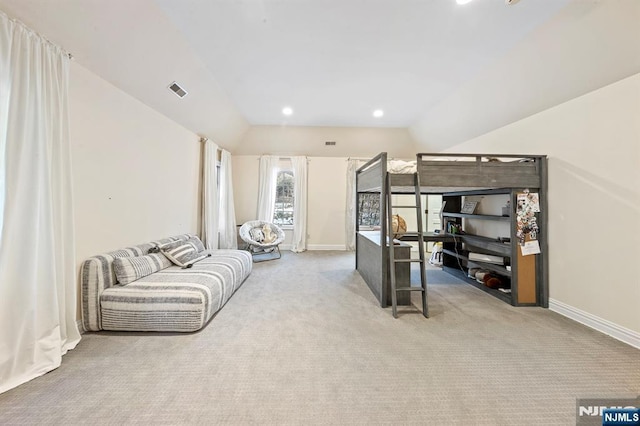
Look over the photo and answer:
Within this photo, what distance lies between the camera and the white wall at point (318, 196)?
20.9 ft

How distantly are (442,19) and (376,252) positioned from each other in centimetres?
251

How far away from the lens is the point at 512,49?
2721 millimetres

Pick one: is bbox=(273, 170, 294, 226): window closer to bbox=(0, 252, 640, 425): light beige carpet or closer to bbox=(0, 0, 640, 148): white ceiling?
bbox=(0, 0, 640, 148): white ceiling

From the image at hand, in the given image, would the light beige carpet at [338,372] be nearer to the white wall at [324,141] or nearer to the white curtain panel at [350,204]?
the white curtain panel at [350,204]

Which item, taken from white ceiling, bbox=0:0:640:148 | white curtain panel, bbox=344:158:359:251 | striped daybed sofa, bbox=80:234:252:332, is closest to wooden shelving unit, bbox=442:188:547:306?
white ceiling, bbox=0:0:640:148

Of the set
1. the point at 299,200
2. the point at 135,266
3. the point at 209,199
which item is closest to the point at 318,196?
the point at 299,200

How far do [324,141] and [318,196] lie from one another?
4.40ft

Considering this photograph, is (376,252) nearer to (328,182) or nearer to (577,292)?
(577,292)

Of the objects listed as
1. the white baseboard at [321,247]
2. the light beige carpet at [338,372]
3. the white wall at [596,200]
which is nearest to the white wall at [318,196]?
the white baseboard at [321,247]

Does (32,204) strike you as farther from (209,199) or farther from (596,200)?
(596,200)

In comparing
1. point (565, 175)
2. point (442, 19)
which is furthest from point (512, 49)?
point (565, 175)

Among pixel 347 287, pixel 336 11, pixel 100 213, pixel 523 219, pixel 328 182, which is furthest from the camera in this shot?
pixel 328 182

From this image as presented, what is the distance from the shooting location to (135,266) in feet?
8.23

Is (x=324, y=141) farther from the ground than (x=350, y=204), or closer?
farther from the ground
